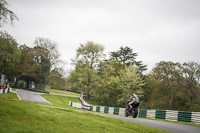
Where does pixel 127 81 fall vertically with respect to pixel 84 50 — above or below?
below

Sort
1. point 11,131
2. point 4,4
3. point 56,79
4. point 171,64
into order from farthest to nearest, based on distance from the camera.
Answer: point 56,79 → point 171,64 → point 4,4 → point 11,131

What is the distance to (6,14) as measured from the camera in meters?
20.2

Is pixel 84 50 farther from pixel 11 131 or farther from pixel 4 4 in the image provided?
pixel 11 131

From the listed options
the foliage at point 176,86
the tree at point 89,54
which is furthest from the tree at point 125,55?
the foliage at point 176,86

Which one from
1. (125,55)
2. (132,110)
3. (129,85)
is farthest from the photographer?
(125,55)

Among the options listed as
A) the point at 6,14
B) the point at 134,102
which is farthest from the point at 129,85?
the point at 6,14

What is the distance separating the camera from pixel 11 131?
20.3ft

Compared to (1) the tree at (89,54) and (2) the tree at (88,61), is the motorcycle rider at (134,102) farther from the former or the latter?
(1) the tree at (89,54)

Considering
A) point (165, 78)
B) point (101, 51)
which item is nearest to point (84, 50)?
point (101, 51)

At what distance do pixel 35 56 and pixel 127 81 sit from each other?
92.0ft

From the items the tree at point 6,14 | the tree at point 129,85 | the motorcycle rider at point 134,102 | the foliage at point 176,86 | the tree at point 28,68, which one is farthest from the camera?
the tree at point 28,68

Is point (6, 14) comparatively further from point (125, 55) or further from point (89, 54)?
point (125, 55)

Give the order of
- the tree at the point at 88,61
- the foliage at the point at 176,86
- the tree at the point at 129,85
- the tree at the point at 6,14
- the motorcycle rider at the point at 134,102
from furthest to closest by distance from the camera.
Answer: the tree at the point at 88,61 → the tree at the point at 129,85 → the foliage at the point at 176,86 → the tree at the point at 6,14 → the motorcycle rider at the point at 134,102

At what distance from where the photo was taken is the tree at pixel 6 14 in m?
19.8
